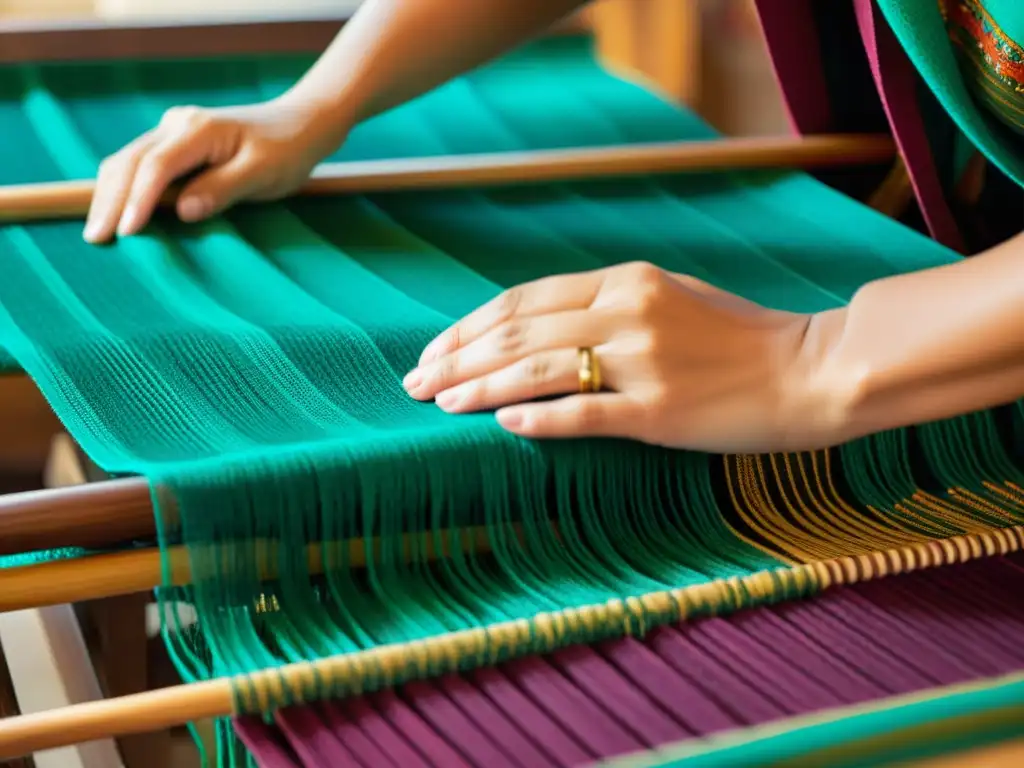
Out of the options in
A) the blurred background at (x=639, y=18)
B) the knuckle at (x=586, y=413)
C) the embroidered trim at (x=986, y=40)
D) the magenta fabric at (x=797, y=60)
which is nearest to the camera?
the knuckle at (x=586, y=413)

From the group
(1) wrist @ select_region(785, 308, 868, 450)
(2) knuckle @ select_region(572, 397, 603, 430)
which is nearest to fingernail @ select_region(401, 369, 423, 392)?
(2) knuckle @ select_region(572, 397, 603, 430)

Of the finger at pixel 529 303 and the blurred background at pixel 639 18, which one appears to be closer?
the finger at pixel 529 303

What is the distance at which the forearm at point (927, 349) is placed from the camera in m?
0.70

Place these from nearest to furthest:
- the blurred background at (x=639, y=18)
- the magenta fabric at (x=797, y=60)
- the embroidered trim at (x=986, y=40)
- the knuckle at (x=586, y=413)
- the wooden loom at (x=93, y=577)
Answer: the wooden loom at (x=93, y=577) < the knuckle at (x=586, y=413) < the embroidered trim at (x=986, y=40) < the magenta fabric at (x=797, y=60) < the blurred background at (x=639, y=18)

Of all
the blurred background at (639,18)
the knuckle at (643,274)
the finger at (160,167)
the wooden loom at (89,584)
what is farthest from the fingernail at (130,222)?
the blurred background at (639,18)

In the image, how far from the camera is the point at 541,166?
3.58 feet

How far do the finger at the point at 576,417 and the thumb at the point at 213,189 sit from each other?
1.20 feet

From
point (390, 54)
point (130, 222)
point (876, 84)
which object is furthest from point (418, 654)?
point (876, 84)

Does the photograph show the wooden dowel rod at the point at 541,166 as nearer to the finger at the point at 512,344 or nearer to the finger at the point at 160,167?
the finger at the point at 160,167

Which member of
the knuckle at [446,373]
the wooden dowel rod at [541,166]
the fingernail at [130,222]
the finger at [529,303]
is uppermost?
the wooden dowel rod at [541,166]

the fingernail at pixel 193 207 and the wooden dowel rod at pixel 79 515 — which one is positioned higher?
the fingernail at pixel 193 207

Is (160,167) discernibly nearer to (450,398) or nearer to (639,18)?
(450,398)

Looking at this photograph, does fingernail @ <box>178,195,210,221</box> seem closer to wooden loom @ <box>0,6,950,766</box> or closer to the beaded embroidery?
wooden loom @ <box>0,6,950,766</box>

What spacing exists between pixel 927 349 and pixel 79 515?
0.45m
